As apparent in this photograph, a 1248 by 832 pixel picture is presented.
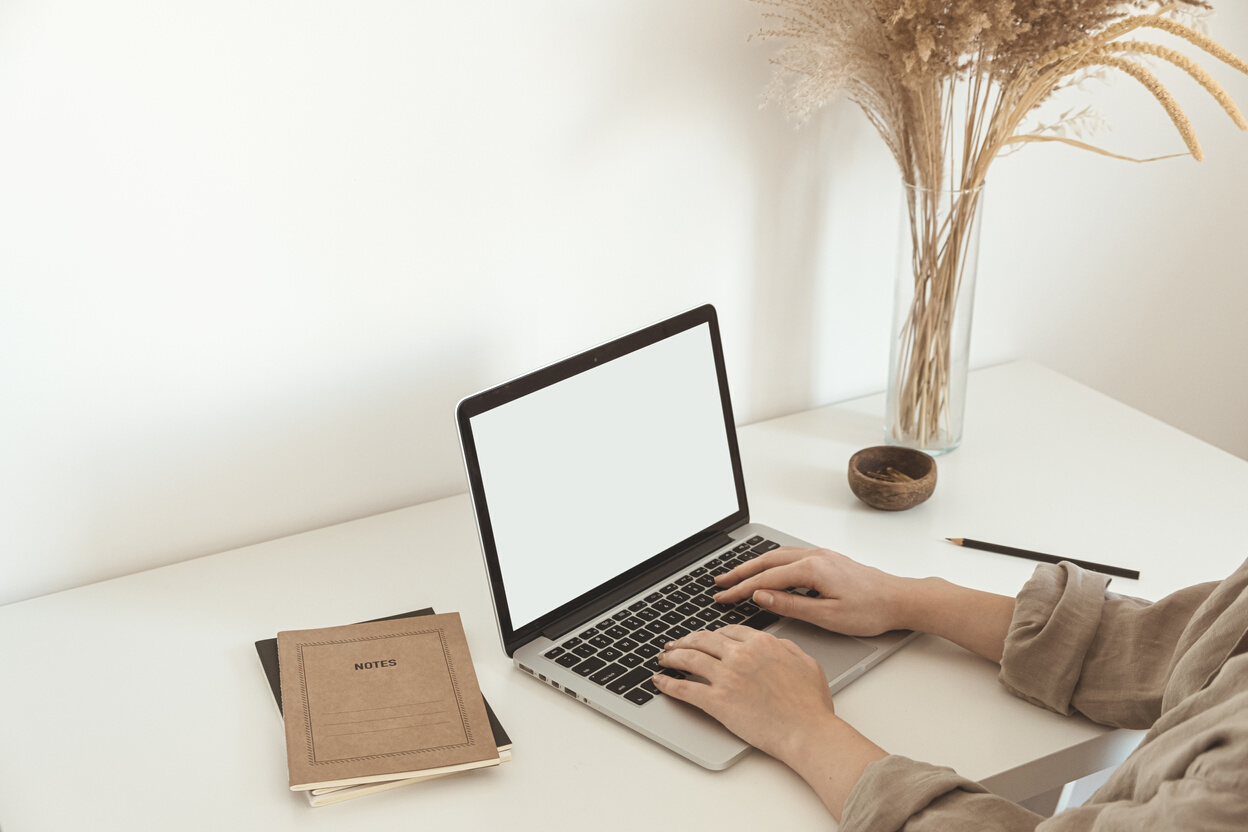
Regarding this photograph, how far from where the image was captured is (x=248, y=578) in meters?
1.08

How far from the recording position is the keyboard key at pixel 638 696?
89 centimetres

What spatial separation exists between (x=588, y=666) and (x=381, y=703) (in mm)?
174

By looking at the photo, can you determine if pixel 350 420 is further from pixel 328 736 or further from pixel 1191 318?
pixel 1191 318

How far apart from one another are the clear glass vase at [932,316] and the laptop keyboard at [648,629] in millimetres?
376

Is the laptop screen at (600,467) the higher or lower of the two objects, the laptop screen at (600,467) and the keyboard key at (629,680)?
the higher

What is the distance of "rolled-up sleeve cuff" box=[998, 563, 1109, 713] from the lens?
888 millimetres

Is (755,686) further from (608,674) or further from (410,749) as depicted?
(410,749)

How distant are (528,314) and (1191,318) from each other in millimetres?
1105

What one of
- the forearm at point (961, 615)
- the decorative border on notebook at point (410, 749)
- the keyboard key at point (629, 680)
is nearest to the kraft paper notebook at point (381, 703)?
the decorative border on notebook at point (410, 749)

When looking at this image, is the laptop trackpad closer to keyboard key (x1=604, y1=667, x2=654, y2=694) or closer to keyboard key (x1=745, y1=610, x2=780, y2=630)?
keyboard key (x1=745, y1=610, x2=780, y2=630)

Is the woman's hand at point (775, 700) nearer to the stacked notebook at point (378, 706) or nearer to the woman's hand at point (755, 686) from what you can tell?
the woman's hand at point (755, 686)

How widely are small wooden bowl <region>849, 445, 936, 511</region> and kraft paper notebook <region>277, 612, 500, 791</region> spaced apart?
477mm

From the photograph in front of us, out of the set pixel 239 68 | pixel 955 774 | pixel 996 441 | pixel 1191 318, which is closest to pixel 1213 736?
pixel 955 774

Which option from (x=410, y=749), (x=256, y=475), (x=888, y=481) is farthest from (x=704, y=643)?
(x=256, y=475)
